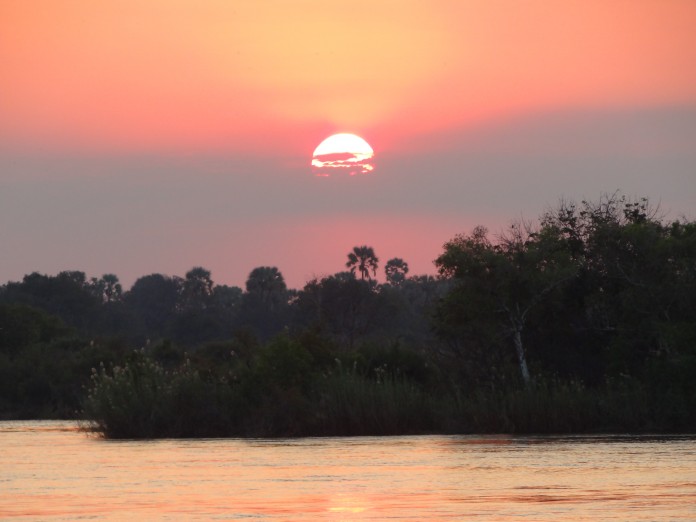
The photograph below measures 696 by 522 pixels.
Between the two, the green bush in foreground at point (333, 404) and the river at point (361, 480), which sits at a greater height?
the green bush in foreground at point (333, 404)

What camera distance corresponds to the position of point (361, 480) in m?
27.5

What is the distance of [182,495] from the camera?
25078 millimetres

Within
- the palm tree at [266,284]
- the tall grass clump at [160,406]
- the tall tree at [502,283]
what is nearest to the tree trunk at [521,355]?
the tall tree at [502,283]

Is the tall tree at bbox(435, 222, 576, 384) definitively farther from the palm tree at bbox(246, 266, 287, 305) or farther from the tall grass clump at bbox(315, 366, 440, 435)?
the palm tree at bbox(246, 266, 287, 305)

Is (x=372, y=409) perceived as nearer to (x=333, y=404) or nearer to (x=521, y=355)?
(x=333, y=404)

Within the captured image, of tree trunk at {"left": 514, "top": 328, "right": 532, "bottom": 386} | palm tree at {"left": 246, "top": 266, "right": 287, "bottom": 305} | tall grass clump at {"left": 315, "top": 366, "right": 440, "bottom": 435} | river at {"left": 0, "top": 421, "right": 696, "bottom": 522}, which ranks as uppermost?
palm tree at {"left": 246, "top": 266, "right": 287, "bottom": 305}

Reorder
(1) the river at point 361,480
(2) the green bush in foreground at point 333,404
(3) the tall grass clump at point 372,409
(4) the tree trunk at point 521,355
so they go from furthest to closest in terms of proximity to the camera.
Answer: (4) the tree trunk at point 521,355
(3) the tall grass clump at point 372,409
(2) the green bush in foreground at point 333,404
(1) the river at point 361,480

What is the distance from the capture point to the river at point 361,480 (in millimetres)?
21578

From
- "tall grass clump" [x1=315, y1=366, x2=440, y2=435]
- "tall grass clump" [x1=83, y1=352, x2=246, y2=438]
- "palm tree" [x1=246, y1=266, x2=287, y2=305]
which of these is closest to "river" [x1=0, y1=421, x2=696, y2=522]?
"tall grass clump" [x1=315, y1=366, x2=440, y2=435]

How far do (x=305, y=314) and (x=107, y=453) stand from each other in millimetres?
72141

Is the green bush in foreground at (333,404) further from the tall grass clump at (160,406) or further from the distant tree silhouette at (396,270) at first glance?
the distant tree silhouette at (396,270)

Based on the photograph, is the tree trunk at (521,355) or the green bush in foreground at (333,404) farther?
the tree trunk at (521,355)

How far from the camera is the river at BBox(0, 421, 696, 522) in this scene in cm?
→ 2158

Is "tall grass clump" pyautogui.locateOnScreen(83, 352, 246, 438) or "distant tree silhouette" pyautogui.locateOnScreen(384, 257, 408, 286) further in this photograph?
"distant tree silhouette" pyautogui.locateOnScreen(384, 257, 408, 286)
